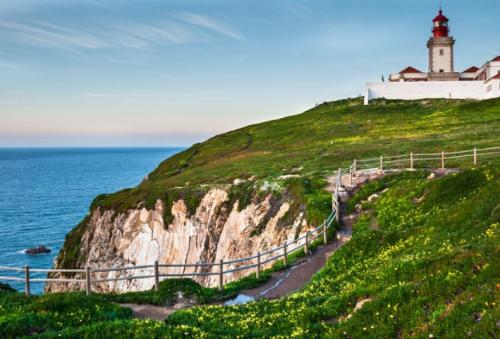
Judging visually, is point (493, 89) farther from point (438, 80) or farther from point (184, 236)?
point (184, 236)

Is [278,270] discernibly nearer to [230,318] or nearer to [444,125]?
[230,318]

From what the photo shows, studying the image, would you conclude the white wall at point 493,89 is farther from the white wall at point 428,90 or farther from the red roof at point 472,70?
the red roof at point 472,70

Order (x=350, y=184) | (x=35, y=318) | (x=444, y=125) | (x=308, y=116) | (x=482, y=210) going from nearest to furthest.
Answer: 1. (x=35, y=318)
2. (x=482, y=210)
3. (x=350, y=184)
4. (x=444, y=125)
5. (x=308, y=116)

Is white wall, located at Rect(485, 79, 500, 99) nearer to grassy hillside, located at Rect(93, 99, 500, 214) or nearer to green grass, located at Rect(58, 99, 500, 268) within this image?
green grass, located at Rect(58, 99, 500, 268)

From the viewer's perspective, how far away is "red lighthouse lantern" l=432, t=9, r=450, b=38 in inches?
4326

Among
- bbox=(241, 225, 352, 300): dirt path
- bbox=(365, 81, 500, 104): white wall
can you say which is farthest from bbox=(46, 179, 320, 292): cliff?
bbox=(365, 81, 500, 104): white wall

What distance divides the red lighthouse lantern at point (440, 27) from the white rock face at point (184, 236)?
8717 centimetres

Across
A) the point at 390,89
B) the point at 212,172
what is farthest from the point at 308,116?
the point at 212,172

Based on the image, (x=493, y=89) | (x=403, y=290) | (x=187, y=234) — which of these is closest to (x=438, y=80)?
(x=493, y=89)

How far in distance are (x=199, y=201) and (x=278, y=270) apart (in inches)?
1015

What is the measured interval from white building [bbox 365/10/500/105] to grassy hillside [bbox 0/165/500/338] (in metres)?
91.9

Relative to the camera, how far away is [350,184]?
38188mm

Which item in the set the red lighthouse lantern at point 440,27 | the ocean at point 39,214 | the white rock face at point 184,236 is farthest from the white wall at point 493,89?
the ocean at point 39,214

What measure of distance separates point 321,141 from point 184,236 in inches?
1593
